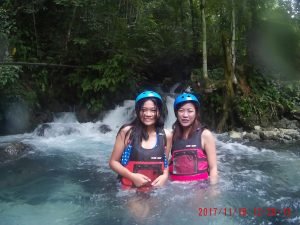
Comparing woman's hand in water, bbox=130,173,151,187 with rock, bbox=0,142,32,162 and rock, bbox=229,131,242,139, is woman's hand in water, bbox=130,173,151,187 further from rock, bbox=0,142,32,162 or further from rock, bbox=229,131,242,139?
rock, bbox=229,131,242,139

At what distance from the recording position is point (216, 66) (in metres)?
13.4

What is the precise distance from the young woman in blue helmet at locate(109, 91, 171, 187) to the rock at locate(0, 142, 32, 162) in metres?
4.31

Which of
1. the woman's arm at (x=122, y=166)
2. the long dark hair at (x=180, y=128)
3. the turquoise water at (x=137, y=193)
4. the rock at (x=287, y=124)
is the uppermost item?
the long dark hair at (x=180, y=128)

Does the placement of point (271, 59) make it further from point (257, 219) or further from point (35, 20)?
point (257, 219)

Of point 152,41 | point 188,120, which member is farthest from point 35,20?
point 188,120

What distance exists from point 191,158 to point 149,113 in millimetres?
702

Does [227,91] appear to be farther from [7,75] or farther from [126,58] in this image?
[7,75]

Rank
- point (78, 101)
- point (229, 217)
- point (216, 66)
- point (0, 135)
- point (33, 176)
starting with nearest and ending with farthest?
point (229, 217), point (33, 176), point (0, 135), point (78, 101), point (216, 66)

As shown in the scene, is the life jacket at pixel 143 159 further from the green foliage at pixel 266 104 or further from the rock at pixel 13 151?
the green foliage at pixel 266 104

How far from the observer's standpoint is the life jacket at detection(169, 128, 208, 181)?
13.5 feet

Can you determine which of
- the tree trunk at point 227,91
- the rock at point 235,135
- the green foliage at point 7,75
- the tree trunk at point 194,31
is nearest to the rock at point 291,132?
the rock at point 235,135

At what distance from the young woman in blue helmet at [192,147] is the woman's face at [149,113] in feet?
0.94

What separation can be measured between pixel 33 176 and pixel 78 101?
6.17 meters

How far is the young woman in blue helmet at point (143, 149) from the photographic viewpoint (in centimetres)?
398
